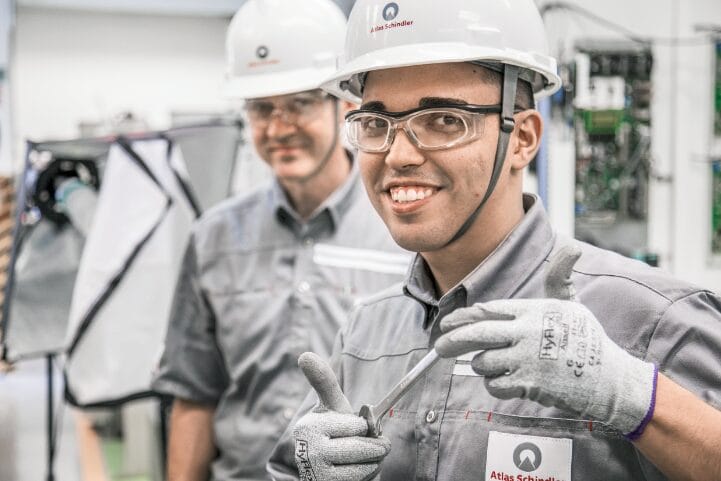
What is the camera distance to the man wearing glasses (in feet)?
6.98

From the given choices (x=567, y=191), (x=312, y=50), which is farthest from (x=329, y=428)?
(x=567, y=191)

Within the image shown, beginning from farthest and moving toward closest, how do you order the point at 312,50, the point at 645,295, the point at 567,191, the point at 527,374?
1. the point at 567,191
2. the point at 312,50
3. the point at 645,295
4. the point at 527,374

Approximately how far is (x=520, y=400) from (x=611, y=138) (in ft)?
12.1

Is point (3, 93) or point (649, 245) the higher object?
point (3, 93)

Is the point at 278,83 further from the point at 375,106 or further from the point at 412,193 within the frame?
the point at 412,193

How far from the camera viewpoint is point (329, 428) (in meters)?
1.26

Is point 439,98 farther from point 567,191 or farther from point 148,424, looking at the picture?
point 148,424

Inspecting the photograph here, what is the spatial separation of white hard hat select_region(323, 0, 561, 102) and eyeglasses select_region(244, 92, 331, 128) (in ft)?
2.44

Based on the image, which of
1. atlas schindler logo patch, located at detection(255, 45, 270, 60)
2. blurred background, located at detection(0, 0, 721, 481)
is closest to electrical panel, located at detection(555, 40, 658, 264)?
blurred background, located at detection(0, 0, 721, 481)

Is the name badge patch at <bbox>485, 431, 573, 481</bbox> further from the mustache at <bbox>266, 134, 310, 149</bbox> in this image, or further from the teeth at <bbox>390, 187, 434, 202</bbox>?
the mustache at <bbox>266, 134, 310, 149</bbox>

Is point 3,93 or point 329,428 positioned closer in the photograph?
point 329,428

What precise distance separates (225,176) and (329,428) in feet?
7.11

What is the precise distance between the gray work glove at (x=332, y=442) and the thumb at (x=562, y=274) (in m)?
0.39

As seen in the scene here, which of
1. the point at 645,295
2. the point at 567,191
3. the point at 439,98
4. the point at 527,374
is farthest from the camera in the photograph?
the point at 567,191
